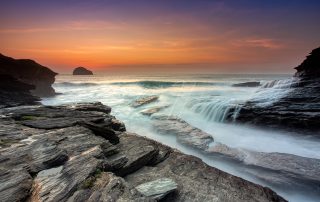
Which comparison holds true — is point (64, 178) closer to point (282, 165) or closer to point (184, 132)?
point (282, 165)

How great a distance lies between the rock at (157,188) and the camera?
6.46 metres

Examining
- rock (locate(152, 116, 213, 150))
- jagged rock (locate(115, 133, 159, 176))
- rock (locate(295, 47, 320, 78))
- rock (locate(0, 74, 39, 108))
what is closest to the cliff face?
rock (locate(0, 74, 39, 108))

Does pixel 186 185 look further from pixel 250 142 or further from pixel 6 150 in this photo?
pixel 250 142

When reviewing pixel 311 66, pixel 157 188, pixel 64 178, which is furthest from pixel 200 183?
pixel 311 66

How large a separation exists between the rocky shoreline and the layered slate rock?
11.4 metres

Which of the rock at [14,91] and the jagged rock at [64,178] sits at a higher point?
the jagged rock at [64,178]

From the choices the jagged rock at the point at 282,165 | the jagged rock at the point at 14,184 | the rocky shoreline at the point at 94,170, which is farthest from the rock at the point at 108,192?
the jagged rock at the point at 282,165

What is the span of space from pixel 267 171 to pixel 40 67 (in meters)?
44.3

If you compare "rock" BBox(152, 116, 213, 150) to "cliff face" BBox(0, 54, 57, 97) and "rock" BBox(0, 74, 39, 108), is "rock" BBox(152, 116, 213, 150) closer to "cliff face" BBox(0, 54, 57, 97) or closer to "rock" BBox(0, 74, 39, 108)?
"rock" BBox(0, 74, 39, 108)

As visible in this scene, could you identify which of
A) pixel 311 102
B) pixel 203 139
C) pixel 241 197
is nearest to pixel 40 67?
pixel 203 139

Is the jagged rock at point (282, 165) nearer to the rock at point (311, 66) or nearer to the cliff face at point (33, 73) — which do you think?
the rock at point (311, 66)

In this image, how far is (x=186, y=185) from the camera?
7.51 m

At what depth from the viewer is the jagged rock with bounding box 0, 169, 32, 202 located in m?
5.28

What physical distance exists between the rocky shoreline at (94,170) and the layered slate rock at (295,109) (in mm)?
11411
